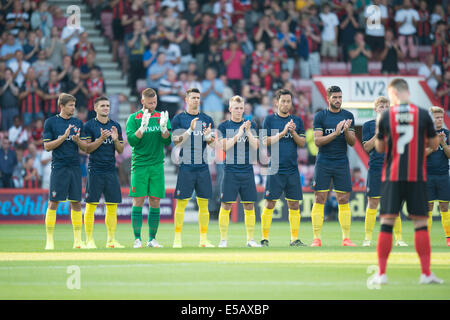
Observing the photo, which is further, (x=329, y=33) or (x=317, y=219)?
(x=329, y=33)

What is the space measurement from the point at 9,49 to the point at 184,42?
549 centimetres

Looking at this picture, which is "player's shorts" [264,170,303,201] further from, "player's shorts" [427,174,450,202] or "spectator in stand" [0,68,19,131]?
"spectator in stand" [0,68,19,131]

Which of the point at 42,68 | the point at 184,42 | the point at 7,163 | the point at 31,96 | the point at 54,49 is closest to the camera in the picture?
the point at 7,163

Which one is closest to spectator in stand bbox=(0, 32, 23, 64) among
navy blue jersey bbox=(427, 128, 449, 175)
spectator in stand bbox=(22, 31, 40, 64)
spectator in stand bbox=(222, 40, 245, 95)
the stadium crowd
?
the stadium crowd

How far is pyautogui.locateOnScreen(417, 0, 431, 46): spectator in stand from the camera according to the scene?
91.9ft

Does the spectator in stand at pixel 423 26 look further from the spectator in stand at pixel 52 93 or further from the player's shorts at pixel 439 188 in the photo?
the player's shorts at pixel 439 188

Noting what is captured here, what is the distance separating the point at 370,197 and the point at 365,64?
13.0 meters

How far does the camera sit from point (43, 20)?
82.5 ft

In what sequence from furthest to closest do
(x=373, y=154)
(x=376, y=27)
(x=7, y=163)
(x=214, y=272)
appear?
(x=376, y=27) → (x=7, y=163) → (x=373, y=154) → (x=214, y=272)

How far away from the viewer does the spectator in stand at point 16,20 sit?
82.8ft

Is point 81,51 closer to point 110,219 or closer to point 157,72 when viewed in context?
point 157,72

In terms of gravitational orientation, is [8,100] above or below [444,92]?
below

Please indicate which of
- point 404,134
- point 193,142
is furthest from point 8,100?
point 404,134

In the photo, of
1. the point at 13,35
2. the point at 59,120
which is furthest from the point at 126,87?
the point at 59,120
